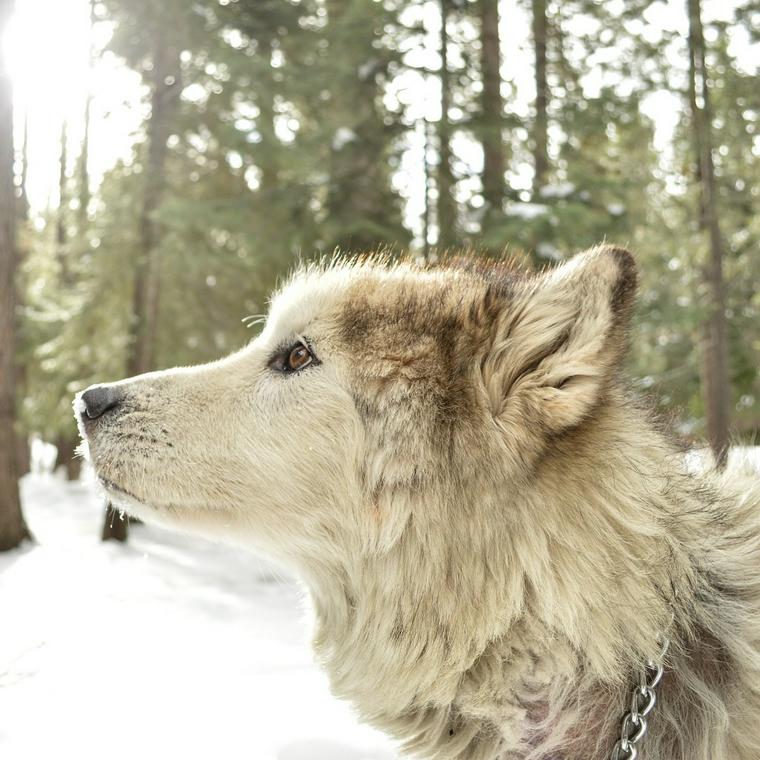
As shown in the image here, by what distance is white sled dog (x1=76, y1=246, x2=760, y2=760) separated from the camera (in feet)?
6.93

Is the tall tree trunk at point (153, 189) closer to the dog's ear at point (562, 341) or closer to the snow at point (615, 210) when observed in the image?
the snow at point (615, 210)

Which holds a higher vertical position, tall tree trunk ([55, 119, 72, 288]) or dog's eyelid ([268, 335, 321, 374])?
tall tree trunk ([55, 119, 72, 288])

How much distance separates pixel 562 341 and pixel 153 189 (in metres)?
9.60

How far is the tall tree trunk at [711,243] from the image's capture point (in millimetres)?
12758

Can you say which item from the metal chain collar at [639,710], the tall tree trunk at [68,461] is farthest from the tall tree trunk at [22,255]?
the metal chain collar at [639,710]

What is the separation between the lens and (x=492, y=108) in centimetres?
953

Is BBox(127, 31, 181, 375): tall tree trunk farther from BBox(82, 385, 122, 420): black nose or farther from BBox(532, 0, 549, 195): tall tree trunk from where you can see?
BBox(82, 385, 122, 420): black nose

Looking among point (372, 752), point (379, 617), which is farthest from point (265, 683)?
point (379, 617)

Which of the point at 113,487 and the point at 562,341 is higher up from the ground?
the point at 562,341

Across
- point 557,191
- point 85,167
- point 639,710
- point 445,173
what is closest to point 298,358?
point 639,710

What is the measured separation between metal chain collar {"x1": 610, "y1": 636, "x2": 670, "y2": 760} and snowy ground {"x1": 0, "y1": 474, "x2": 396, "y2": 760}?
137 centimetres

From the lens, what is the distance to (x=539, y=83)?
480 inches

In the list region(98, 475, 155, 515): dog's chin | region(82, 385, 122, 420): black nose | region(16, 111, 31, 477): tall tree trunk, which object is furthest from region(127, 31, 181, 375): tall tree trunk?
region(98, 475, 155, 515): dog's chin

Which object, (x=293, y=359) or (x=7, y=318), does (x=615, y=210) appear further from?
(x=293, y=359)
